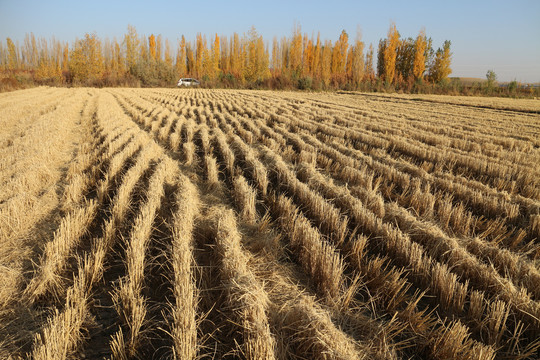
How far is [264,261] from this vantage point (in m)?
2.81

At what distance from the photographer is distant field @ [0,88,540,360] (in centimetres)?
189

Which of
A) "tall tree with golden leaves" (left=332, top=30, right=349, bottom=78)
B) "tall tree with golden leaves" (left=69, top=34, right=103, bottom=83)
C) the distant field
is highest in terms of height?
"tall tree with golden leaves" (left=332, top=30, right=349, bottom=78)

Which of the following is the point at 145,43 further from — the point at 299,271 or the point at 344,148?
the point at 299,271

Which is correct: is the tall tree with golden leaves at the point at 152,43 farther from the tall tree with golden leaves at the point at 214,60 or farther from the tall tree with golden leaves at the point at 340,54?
the tall tree with golden leaves at the point at 340,54

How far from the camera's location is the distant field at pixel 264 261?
6.20 feet

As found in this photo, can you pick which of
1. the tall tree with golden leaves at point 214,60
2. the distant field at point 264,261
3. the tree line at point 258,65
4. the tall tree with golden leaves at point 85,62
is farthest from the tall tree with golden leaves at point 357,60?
the distant field at point 264,261

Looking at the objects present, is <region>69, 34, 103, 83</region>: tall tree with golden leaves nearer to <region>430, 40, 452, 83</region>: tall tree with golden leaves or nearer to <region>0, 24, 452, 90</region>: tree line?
<region>0, 24, 452, 90</region>: tree line

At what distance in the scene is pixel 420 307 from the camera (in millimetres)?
2373

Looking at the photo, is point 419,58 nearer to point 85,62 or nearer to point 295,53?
point 295,53

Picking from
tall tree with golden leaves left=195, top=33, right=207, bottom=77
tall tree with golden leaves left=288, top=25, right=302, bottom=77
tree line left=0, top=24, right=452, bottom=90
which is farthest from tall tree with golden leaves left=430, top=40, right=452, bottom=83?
tall tree with golden leaves left=195, top=33, right=207, bottom=77

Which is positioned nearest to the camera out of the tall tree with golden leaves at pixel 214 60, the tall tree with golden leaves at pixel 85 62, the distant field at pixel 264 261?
the distant field at pixel 264 261

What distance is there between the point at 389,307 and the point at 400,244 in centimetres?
77

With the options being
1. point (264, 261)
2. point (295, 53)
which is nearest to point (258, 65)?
point (295, 53)

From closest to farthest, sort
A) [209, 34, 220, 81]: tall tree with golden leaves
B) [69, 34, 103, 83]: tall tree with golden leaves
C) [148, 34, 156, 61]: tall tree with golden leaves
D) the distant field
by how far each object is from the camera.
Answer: the distant field < [69, 34, 103, 83]: tall tree with golden leaves < [209, 34, 220, 81]: tall tree with golden leaves < [148, 34, 156, 61]: tall tree with golden leaves
